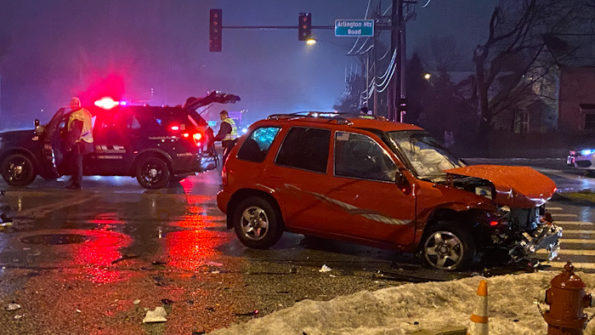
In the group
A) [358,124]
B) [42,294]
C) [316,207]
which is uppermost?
[358,124]

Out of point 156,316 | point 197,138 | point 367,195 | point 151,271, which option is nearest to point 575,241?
point 367,195

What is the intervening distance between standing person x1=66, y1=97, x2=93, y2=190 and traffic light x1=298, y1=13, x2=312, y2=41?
16.1 m

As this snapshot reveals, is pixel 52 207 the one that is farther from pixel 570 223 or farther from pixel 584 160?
pixel 584 160

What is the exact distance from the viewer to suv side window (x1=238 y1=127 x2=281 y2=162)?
7.48 metres

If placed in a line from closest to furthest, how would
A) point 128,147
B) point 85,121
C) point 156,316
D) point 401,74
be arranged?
1. point 156,316
2. point 85,121
3. point 128,147
4. point 401,74

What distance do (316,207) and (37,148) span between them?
9.34 m

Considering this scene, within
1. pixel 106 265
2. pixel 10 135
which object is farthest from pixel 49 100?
pixel 106 265

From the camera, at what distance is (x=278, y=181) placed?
7250 mm

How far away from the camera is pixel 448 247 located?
643cm

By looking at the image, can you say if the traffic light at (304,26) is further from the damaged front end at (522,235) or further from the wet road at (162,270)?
the damaged front end at (522,235)

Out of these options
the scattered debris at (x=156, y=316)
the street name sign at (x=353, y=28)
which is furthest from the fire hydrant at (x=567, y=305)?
the street name sign at (x=353, y=28)

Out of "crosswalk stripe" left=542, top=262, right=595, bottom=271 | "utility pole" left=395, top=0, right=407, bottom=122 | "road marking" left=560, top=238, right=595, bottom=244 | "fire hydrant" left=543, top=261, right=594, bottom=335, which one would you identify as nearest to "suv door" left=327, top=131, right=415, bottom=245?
"crosswalk stripe" left=542, top=262, right=595, bottom=271

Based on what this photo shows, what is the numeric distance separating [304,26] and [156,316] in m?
24.4

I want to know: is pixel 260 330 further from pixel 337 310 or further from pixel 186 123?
pixel 186 123
